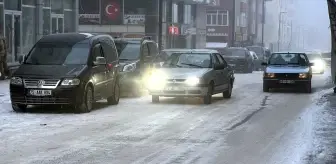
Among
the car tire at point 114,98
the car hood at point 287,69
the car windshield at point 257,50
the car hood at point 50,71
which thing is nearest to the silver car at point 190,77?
the car tire at point 114,98

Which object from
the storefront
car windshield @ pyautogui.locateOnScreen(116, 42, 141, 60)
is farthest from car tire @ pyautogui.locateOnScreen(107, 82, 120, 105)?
the storefront

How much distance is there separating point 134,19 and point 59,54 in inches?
1376

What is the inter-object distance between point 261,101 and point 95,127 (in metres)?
7.91

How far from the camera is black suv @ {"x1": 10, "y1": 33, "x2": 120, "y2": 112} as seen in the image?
1485cm

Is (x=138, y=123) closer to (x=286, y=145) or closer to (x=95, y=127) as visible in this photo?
(x=95, y=127)

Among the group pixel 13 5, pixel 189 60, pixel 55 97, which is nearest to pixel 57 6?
pixel 13 5

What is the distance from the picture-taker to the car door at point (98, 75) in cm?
1599

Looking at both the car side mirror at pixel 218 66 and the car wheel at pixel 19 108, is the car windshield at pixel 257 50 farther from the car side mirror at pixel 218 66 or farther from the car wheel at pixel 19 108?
the car wheel at pixel 19 108

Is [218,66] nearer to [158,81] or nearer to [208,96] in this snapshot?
[208,96]

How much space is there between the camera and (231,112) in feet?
52.0

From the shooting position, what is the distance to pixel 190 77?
17.8 m

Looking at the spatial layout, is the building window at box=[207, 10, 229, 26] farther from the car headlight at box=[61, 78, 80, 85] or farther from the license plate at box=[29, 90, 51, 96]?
the license plate at box=[29, 90, 51, 96]

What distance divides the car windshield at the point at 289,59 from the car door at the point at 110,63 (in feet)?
27.0

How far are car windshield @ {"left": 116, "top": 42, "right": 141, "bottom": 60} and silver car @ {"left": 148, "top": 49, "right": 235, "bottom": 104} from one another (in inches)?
96.1
